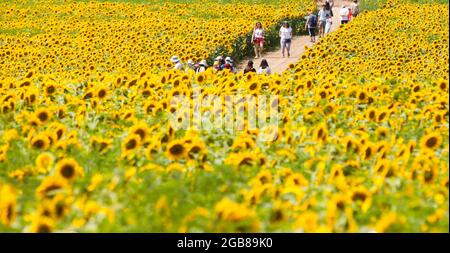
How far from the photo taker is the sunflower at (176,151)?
4969mm

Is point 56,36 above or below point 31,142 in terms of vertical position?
below

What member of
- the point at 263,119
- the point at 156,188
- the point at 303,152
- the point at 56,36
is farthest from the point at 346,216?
the point at 56,36

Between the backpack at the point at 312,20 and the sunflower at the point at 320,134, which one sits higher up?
the sunflower at the point at 320,134

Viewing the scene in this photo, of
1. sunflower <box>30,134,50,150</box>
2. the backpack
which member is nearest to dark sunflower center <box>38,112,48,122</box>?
sunflower <box>30,134,50,150</box>

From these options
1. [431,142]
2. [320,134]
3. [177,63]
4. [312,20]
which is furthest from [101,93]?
[312,20]

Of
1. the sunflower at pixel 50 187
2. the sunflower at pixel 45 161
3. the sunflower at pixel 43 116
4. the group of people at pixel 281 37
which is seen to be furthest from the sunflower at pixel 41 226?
the group of people at pixel 281 37

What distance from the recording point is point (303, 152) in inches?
213

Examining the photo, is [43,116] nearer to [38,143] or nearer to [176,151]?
[38,143]

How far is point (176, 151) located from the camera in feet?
16.4

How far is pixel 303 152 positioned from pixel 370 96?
2.07m

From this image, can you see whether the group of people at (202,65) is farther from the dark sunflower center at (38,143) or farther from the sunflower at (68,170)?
the sunflower at (68,170)
